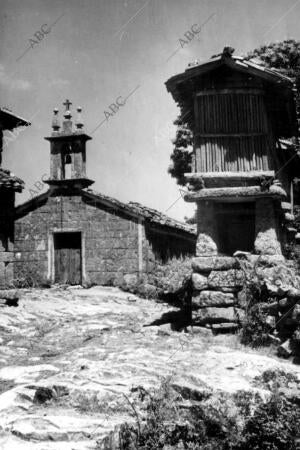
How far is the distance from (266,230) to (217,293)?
1.76 m

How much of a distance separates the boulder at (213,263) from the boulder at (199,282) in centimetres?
15

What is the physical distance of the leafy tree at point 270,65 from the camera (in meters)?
19.8

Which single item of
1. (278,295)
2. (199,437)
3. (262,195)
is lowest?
(199,437)

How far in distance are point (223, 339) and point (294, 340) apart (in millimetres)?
1508

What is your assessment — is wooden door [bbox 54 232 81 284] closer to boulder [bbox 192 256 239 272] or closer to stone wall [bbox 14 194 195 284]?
stone wall [bbox 14 194 195 284]

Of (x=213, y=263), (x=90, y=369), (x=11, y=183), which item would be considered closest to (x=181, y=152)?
(x=11, y=183)

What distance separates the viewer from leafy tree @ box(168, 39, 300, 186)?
19.8 meters

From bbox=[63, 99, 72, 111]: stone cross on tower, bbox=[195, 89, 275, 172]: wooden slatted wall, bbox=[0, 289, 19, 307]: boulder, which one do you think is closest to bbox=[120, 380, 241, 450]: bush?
bbox=[195, 89, 275, 172]: wooden slatted wall

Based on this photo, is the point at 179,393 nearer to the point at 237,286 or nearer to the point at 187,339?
the point at 187,339

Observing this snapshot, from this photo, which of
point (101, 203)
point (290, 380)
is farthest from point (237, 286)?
point (101, 203)

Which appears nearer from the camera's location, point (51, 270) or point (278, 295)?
point (278, 295)

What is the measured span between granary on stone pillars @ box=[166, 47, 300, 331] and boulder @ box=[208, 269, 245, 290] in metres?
0.02

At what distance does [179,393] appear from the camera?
239 inches

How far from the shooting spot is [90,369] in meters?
7.03
